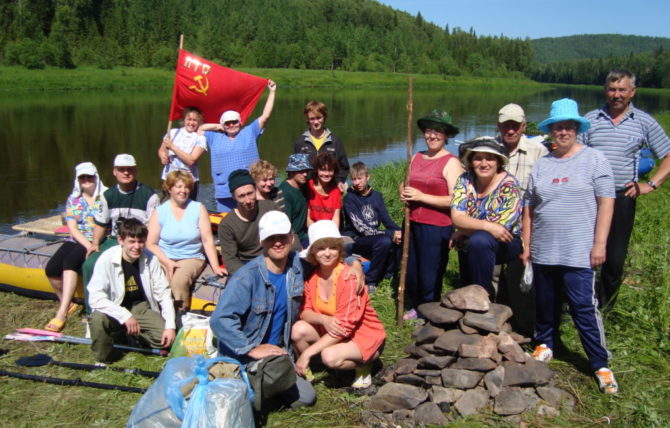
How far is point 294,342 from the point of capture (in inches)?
159

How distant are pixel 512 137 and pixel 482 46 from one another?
151 metres

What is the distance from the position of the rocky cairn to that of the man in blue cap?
1.97m

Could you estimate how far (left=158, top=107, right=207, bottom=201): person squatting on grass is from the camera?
21.1 feet

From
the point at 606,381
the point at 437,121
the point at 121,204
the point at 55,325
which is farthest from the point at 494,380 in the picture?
the point at 55,325

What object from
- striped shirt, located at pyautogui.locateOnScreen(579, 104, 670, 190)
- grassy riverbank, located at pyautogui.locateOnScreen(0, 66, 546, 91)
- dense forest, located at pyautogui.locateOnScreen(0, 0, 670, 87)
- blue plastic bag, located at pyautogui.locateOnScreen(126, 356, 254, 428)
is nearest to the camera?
blue plastic bag, located at pyautogui.locateOnScreen(126, 356, 254, 428)

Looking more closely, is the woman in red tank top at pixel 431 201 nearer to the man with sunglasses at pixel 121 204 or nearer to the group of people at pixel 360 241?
the group of people at pixel 360 241

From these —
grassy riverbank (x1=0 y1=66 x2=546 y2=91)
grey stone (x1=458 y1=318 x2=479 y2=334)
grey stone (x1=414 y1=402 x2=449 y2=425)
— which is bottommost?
grey stone (x1=414 y1=402 x2=449 y2=425)

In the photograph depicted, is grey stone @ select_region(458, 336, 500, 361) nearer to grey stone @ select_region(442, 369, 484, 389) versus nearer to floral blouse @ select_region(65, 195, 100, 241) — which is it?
grey stone @ select_region(442, 369, 484, 389)

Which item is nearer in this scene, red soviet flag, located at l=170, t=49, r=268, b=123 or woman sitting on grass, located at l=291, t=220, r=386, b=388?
woman sitting on grass, located at l=291, t=220, r=386, b=388

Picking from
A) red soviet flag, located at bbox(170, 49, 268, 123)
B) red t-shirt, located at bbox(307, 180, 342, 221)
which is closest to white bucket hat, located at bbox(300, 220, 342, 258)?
red t-shirt, located at bbox(307, 180, 342, 221)

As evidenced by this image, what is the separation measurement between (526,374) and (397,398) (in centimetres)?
91

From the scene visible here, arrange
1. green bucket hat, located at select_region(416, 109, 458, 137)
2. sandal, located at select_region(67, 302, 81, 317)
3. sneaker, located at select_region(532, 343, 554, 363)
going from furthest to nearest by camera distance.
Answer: sandal, located at select_region(67, 302, 81, 317)
green bucket hat, located at select_region(416, 109, 458, 137)
sneaker, located at select_region(532, 343, 554, 363)

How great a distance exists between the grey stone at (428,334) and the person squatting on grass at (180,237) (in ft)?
6.50

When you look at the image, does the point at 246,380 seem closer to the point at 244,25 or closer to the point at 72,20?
the point at 72,20
